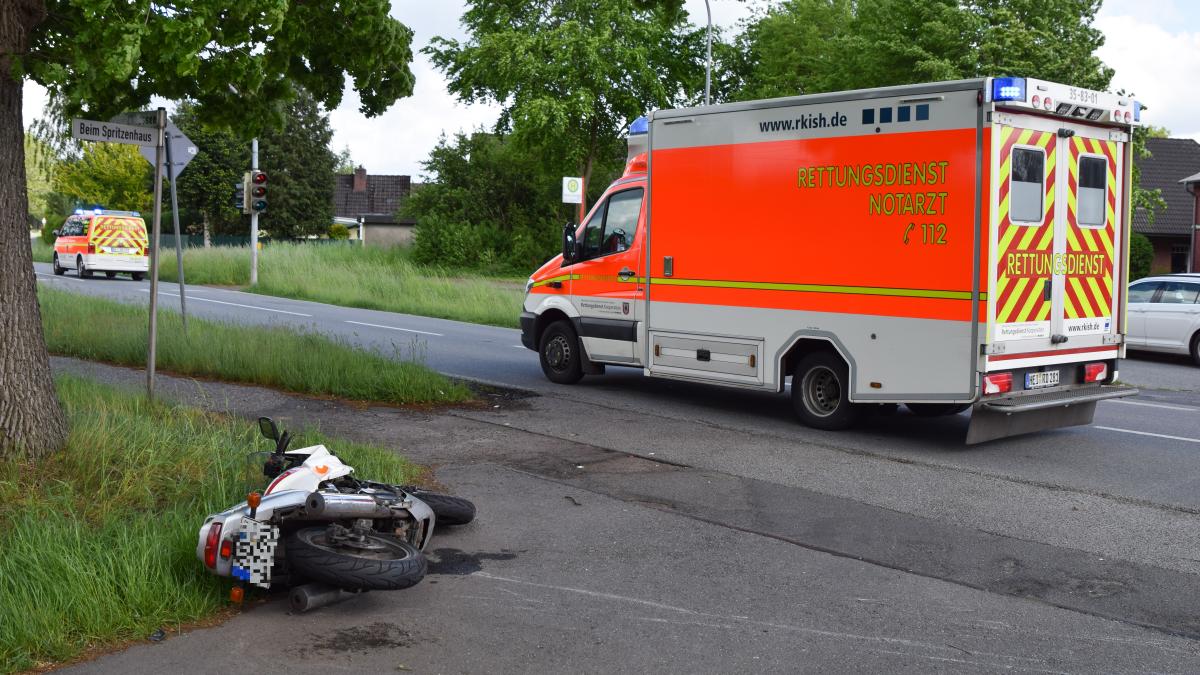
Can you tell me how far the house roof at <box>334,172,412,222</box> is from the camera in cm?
9269

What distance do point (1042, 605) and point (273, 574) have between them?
3.80 meters

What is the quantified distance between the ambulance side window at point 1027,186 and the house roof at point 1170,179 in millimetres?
38230

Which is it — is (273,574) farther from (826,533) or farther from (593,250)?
(593,250)

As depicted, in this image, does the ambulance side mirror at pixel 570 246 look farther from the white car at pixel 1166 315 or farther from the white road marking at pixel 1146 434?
the white car at pixel 1166 315

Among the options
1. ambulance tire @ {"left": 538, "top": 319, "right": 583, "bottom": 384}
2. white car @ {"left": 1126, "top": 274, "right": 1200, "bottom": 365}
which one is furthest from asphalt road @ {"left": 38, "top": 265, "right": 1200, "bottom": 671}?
white car @ {"left": 1126, "top": 274, "right": 1200, "bottom": 365}

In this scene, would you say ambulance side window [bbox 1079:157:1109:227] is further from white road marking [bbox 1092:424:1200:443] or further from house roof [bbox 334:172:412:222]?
house roof [bbox 334:172:412:222]

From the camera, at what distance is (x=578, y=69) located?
42906 mm

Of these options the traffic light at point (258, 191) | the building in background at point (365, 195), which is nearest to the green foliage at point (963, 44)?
the traffic light at point (258, 191)

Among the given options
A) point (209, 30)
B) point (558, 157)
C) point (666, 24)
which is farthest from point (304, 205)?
point (209, 30)

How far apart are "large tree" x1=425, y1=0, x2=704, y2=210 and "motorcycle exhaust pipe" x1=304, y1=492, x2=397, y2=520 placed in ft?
118

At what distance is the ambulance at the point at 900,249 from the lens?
32.0ft

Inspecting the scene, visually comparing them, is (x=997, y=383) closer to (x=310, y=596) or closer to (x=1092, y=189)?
(x=1092, y=189)

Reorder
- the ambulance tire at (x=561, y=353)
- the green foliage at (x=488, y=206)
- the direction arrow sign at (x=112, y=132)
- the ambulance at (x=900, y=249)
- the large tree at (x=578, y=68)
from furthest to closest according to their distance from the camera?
1. the green foliage at (x=488, y=206)
2. the large tree at (x=578, y=68)
3. the ambulance tire at (x=561, y=353)
4. the ambulance at (x=900, y=249)
5. the direction arrow sign at (x=112, y=132)

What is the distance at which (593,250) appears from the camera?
13.4 metres
